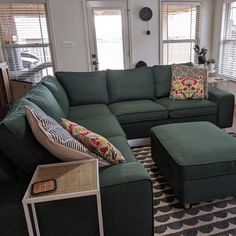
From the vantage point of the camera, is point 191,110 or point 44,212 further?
point 191,110

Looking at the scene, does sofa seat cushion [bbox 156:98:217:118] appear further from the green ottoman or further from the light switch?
the light switch

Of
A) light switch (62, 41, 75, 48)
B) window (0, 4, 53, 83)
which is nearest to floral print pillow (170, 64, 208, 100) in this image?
light switch (62, 41, 75, 48)

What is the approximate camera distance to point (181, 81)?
3.08 metres

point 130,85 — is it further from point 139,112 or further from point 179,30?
point 179,30

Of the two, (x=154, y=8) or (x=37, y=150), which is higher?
(x=154, y=8)

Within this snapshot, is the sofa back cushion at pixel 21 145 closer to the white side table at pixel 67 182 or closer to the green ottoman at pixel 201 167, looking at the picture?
the white side table at pixel 67 182

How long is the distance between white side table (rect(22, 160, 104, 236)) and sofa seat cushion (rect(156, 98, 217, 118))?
1812 mm

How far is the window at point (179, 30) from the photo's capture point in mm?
4688

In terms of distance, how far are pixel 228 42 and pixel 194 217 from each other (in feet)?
12.8

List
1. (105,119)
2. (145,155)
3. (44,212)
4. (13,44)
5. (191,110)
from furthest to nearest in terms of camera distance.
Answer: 1. (13,44)
2. (191,110)
3. (145,155)
4. (105,119)
5. (44,212)

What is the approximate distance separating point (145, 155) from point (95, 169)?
1.50 m

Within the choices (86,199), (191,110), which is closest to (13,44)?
(191,110)

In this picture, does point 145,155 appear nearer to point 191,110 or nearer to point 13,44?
point 191,110

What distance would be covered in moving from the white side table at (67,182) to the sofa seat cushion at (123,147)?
1.27 ft
